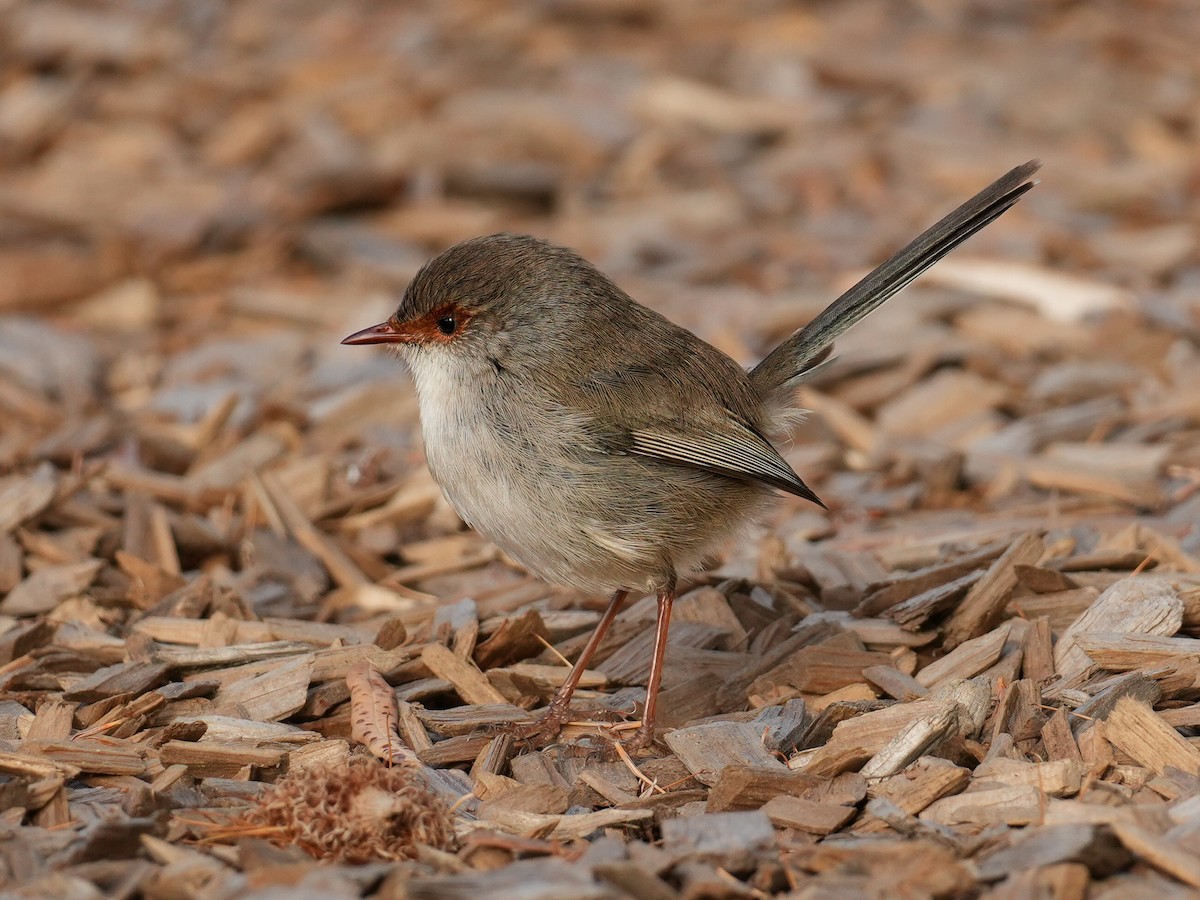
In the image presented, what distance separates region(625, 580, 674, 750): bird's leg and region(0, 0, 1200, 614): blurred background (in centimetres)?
137

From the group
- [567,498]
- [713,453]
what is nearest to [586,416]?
[567,498]

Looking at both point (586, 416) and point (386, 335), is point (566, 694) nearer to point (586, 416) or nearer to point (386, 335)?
point (586, 416)

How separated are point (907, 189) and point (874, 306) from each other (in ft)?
14.1

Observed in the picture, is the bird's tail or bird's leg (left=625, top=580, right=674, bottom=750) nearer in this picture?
bird's leg (left=625, top=580, right=674, bottom=750)

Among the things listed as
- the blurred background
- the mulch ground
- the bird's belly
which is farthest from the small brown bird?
the blurred background

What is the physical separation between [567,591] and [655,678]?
110 centimetres

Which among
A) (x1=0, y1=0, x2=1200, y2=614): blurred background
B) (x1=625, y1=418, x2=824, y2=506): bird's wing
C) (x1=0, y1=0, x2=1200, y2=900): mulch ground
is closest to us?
(x1=0, y1=0, x2=1200, y2=900): mulch ground

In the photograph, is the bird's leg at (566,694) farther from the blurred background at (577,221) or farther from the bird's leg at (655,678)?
the blurred background at (577,221)

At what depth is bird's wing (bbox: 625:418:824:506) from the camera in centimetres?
455

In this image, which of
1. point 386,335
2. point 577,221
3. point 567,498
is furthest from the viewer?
point 577,221

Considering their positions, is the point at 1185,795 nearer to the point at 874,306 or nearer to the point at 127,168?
the point at 874,306

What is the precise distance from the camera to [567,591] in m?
5.59

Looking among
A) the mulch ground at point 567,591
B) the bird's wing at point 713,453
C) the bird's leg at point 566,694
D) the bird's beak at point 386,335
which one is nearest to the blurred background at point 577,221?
the mulch ground at point 567,591

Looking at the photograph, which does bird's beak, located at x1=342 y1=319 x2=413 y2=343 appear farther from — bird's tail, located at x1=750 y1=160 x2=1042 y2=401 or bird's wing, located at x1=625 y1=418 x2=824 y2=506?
bird's tail, located at x1=750 y1=160 x2=1042 y2=401
